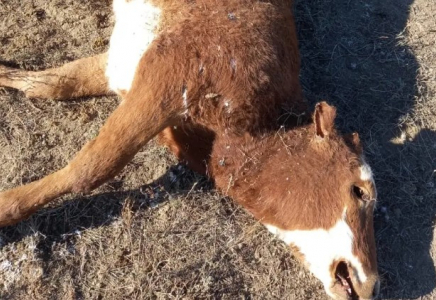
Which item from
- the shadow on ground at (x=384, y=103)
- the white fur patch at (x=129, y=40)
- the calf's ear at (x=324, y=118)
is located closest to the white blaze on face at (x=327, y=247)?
the calf's ear at (x=324, y=118)

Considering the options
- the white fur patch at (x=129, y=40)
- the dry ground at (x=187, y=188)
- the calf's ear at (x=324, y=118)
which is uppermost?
the white fur patch at (x=129, y=40)

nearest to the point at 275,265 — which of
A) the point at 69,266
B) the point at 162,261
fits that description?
the point at 162,261

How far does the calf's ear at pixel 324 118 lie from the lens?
10.5ft

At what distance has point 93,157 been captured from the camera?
3.19 meters

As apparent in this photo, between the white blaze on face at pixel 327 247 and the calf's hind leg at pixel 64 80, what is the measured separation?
1.86 meters

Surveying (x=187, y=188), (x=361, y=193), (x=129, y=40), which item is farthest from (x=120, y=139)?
(x=361, y=193)

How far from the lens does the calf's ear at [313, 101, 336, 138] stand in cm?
319

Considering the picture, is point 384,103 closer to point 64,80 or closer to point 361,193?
point 361,193

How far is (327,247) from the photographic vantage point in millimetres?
3154

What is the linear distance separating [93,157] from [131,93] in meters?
0.48

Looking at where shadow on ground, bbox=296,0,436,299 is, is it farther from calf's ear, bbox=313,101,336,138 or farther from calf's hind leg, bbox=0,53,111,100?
calf's hind leg, bbox=0,53,111,100

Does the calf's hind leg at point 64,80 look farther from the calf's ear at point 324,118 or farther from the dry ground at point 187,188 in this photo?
the calf's ear at point 324,118

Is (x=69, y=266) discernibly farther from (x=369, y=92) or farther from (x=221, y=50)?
(x=369, y=92)

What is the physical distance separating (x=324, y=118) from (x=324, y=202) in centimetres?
54
